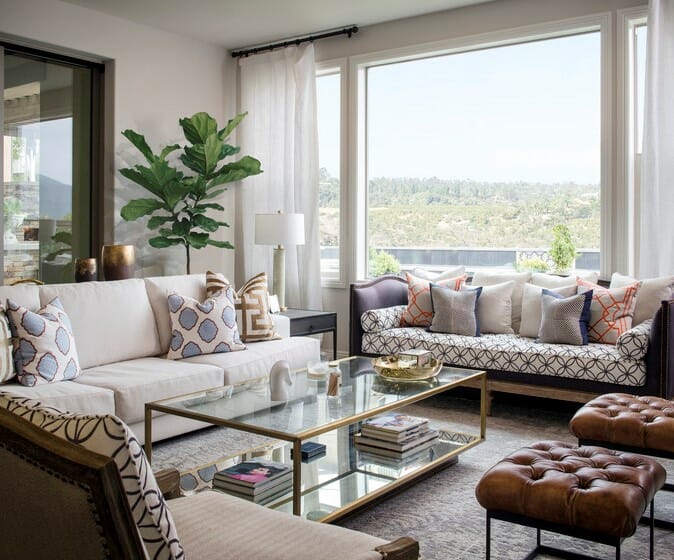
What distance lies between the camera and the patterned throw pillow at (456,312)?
15.4 feet

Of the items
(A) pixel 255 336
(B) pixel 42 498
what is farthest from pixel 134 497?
(A) pixel 255 336

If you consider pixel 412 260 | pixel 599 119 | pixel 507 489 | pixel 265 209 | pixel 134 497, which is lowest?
pixel 507 489

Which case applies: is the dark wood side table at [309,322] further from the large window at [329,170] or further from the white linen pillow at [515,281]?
the white linen pillow at [515,281]

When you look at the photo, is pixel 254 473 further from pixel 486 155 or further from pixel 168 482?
pixel 486 155

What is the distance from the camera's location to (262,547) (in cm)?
151

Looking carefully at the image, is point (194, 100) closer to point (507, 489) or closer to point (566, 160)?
point (566, 160)

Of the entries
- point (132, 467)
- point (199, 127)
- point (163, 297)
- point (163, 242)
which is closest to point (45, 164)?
point (163, 242)

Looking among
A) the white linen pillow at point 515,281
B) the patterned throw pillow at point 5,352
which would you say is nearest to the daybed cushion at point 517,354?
the white linen pillow at point 515,281

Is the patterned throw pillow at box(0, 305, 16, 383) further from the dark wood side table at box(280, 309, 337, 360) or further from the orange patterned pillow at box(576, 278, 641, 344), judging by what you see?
the orange patterned pillow at box(576, 278, 641, 344)

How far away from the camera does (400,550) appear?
58.6 inches

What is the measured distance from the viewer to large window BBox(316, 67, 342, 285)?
20.6 ft

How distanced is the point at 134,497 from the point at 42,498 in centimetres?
12

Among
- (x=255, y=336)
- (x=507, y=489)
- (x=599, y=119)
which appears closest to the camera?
(x=507, y=489)

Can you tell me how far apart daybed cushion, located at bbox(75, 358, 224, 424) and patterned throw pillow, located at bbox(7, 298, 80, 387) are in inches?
5.2
